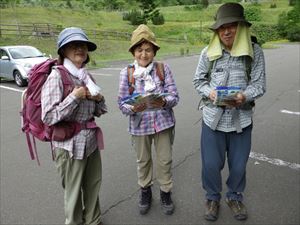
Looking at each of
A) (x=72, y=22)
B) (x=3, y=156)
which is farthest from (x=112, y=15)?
(x=3, y=156)

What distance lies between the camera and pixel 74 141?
2.96 metres

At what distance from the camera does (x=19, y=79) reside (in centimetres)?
1327

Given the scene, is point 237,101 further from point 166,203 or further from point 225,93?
point 166,203

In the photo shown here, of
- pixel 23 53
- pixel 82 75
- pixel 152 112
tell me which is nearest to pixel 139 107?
pixel 152 112

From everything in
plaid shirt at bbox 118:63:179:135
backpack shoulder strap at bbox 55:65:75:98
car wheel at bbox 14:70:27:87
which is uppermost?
backpack shoulder strap at bbox 55:65:75:98

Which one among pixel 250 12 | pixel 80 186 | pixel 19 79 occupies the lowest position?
pixel 19 79

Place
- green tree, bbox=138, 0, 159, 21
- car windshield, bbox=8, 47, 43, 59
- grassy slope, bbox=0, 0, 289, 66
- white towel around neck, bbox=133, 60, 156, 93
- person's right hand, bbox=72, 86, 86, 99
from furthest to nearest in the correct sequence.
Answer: grassy slope, bbox=0, 0, 289, 66
car windshield, bbox=8, 47, 43, 59
green tree, bbox=138, 0, 159, 21
white towel around neck, bbox=133, 60, 156, 93
person's right hand, bbox=72, 86, 86, 99

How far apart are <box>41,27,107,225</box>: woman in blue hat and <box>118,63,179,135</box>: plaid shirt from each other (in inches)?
15.3

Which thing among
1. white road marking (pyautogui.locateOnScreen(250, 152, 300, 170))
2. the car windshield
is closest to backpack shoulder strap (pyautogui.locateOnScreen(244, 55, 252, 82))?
white road marking (pyautogui.locateOnScreen(250, 152, 300, 170))

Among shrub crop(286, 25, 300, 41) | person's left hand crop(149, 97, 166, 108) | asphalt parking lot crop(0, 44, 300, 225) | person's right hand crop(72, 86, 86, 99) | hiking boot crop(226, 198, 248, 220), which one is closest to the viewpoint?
person's right hand crop(72, 86, 86, 99)

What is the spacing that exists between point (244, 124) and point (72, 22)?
41145mm

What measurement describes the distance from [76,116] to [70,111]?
0.63 feet

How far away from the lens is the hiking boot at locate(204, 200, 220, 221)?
353cm

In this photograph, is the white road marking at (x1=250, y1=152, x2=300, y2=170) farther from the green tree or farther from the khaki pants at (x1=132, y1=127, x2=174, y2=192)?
the green tree
